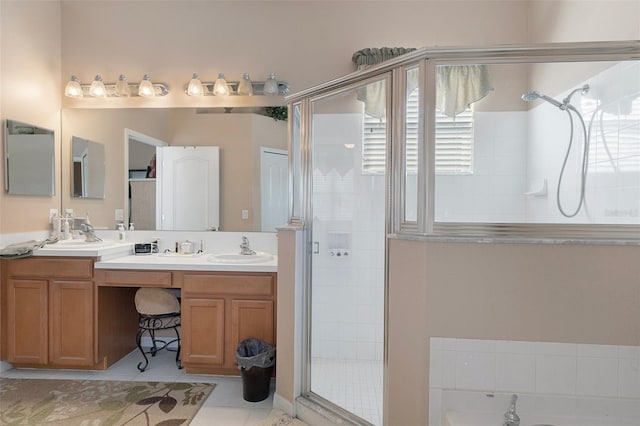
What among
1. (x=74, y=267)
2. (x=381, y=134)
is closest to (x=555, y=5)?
(x=381, y=134)

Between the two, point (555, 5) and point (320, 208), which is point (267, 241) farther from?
point (555, 5)

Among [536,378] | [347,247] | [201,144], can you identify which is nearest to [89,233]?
[201,144]

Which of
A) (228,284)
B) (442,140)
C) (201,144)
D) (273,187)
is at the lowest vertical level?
(228,284)

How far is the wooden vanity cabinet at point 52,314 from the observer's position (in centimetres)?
251

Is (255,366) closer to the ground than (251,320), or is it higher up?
closer to the ground

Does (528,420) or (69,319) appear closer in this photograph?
(528,420)

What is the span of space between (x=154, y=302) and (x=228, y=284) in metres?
0.68

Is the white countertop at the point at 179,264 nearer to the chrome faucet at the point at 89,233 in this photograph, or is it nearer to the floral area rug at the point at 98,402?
the chrome faucet at the point at 89,233

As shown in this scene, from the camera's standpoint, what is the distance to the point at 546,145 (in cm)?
202

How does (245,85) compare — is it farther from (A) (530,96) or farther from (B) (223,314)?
(A) (530,96)

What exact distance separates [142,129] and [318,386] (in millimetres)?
2500

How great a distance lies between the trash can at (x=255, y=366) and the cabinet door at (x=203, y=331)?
19 centimetres

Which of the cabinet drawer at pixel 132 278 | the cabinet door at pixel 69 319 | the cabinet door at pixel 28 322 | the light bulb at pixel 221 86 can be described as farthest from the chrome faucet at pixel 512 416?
the cabinet door at pixel 28 322

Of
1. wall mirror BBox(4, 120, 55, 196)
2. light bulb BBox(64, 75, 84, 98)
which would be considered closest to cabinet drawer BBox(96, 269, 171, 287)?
wall mirror BBox(4, 120, 55, 196)
